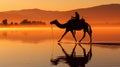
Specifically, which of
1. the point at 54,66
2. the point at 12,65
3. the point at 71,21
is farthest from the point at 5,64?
the point at 71,21

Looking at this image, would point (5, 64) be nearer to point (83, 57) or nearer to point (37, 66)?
point (37, 66)

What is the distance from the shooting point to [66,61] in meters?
15.1

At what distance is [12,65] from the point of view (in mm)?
13914

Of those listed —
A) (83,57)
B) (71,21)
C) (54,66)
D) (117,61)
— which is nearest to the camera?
(54,66)

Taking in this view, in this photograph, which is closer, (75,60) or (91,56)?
(75,60)

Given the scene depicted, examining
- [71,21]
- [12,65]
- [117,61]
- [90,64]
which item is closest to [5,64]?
[12,65]

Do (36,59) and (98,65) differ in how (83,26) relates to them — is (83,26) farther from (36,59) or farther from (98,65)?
(98,65)

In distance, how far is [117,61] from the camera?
48.9ft

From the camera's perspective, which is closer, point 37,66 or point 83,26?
point 37,66

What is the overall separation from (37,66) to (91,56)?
3.62 m

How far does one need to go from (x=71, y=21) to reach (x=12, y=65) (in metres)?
10.5

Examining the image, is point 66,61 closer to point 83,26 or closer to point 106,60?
point 106,60

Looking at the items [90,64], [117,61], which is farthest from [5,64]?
[117,61]

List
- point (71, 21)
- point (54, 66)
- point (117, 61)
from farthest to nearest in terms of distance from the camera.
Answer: point (71, 21) → point (117, 61) → point (54, 66)
